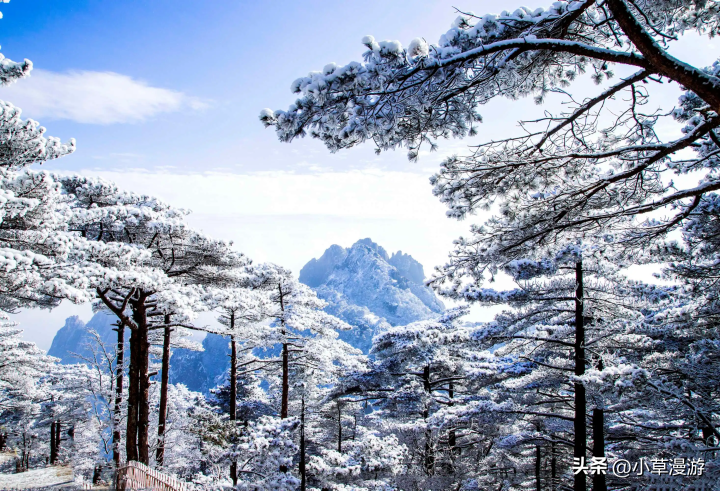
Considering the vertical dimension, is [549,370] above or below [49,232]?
below

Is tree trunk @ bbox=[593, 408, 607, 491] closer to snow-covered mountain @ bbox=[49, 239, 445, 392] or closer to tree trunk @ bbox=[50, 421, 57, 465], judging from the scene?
tree trunk @ bbox=[50, 421, 57, 465]

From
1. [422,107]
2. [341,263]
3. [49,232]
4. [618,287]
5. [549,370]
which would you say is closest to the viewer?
[422,107]

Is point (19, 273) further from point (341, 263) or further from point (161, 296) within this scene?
point (341, 263)

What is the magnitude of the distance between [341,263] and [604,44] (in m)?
177

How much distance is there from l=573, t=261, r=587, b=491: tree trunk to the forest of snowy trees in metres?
0.04

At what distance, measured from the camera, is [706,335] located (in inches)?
370

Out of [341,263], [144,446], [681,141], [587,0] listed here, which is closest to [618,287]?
[681,141]

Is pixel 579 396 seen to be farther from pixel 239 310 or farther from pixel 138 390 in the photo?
pixel 138 390

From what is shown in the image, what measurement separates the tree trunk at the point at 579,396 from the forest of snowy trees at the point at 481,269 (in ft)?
0.14

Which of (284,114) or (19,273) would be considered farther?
(19,273)

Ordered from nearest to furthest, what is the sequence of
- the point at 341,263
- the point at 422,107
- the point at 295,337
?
the point at 422,107 → the point at 295,337 → the point at 341,263

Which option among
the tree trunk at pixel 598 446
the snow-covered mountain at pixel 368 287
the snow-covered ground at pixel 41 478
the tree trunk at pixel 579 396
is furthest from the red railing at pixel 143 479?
the snow-covered mountain at pixel 368 287

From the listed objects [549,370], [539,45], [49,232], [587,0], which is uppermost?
[587,0]

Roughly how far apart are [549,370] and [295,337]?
25.2ft
